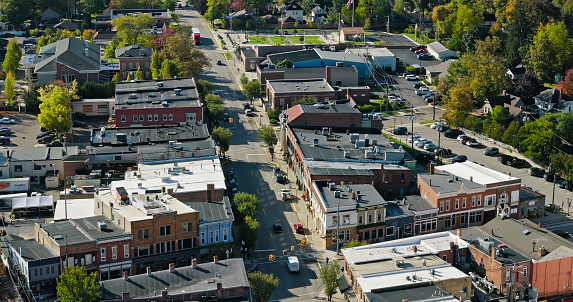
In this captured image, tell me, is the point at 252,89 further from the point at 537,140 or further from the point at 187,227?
the point at 187,227

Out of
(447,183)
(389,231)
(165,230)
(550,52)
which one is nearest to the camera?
(165,230)

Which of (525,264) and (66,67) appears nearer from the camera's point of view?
(525,264)

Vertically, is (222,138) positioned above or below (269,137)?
above

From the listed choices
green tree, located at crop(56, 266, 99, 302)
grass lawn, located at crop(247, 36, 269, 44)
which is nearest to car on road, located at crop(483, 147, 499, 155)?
green tree, located at crop(56, 266, 99, 302)

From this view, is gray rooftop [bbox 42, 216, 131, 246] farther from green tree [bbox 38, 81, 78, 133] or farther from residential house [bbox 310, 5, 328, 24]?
residential house [bbox 310, 5, 328, 24]

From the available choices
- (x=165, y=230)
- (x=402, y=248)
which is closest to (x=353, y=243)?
Answer: (x=402, y=248)
